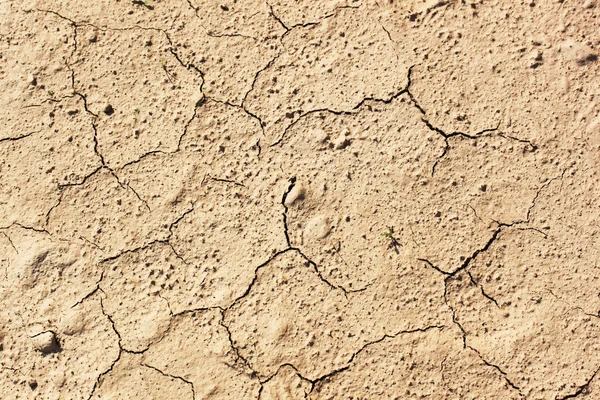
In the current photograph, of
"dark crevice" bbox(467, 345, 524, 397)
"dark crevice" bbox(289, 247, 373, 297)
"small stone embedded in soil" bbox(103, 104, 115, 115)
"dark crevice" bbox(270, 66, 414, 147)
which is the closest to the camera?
"dark crevice" bbox(467, 345, 524, 397)

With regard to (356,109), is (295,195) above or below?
below

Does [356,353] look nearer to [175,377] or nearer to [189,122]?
[175,377]

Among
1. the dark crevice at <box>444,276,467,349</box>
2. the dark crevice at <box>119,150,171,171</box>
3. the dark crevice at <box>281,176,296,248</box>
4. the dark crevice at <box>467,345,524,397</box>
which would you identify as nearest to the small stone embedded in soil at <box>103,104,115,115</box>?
the dark crevice at <box>119,150,171,171</box>

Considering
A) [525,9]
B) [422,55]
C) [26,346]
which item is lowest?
[26,346]

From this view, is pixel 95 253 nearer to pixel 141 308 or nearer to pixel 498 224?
pixel 141 308

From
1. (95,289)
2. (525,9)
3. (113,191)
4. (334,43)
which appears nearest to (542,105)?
(525,9)

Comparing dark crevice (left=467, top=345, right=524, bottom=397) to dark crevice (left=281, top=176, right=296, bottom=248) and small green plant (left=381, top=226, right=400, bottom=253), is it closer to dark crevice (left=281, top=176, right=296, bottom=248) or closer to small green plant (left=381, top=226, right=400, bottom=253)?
small green plant (left=381, top=226, right=400, bottom=253)

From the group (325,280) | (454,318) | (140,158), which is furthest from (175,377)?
(454,318)
